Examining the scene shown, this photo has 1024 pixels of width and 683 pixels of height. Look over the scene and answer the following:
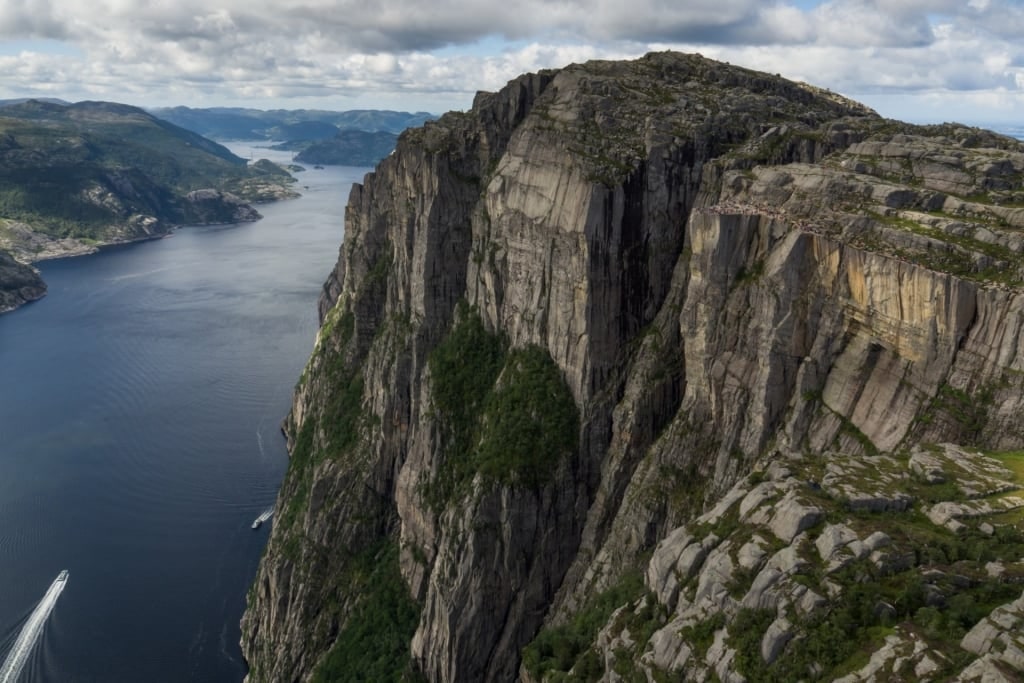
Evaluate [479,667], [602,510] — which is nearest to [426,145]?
[602,510]

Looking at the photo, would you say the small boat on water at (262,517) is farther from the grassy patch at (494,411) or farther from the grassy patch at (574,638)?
the grassy patch at (574,638)

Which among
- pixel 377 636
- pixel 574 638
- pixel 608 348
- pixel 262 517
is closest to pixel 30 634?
pixel 262 517

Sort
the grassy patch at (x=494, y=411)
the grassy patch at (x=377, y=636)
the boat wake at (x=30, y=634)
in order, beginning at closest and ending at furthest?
the grassy patch at (x=494, y=411)
the grassy patch at (x=377, y=636)
the boat wake at (x=30, y=634)

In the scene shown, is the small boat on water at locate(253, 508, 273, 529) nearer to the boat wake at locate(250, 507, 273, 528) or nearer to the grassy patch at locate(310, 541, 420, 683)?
the boat wake at locate(250, 507, 273, 528)

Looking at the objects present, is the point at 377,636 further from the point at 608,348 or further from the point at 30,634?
the point at 30,634

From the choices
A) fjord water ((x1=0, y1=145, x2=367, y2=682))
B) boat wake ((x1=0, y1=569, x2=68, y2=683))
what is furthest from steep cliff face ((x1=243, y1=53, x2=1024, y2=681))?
boat wake ((x1=0, y1=569, x2=68, y2=683))

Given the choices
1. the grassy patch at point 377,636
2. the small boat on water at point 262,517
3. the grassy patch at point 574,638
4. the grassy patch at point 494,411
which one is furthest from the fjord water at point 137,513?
the grassy patch at point 574,638

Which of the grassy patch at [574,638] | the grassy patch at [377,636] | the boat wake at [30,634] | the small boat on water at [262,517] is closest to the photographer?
the grassy patch at [574,638]
